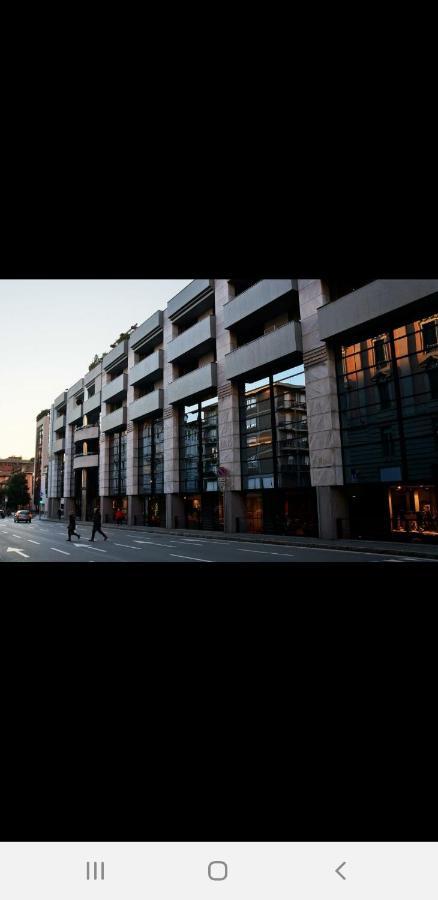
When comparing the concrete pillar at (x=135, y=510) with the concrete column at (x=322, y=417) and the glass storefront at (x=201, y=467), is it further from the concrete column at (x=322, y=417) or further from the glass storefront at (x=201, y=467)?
the concrete column at (x=322, y=417)

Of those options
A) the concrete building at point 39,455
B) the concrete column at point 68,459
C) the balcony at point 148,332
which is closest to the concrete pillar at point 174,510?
the balcony at point 148,332

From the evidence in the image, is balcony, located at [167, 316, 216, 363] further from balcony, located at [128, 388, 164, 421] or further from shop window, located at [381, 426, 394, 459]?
shop window, located at [381, 426, 394, 459]

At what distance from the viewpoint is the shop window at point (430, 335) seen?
17.0 meters

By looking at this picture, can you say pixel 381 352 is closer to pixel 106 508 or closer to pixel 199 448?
pixel 199 448

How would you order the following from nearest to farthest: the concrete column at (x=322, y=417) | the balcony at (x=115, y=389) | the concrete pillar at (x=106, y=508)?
the concrete column at (x=322, y=417), the balcony at (x=115, y=389), the concrete pillar at (x=106, y=508)

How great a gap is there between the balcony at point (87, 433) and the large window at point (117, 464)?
4.42 meters

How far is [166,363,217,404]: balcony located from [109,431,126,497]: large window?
41.8 feet

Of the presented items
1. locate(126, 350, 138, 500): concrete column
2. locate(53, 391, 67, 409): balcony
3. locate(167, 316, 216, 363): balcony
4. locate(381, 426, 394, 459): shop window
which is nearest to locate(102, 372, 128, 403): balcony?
locate(126, 350, 138, 500): concrete column

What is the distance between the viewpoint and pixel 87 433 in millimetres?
53062

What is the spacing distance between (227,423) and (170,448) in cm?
810
